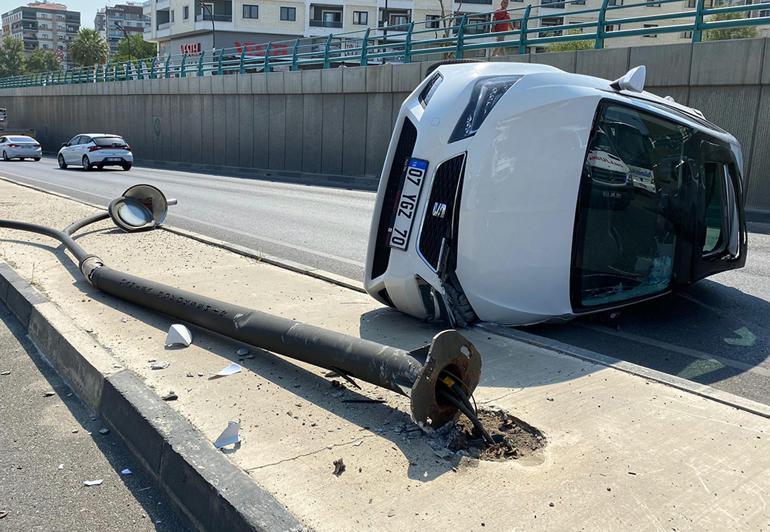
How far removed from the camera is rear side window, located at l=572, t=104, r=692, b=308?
5.41m

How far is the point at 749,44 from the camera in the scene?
1514 centimetres

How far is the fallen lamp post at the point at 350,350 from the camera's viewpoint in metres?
3.60

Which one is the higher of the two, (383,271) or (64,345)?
(383,271)

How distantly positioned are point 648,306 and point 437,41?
62.1 feet

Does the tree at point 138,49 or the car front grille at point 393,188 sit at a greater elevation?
the tree at point 138,49

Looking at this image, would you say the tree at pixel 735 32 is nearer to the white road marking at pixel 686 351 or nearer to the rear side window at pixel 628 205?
the rear side window at pixel 628 205

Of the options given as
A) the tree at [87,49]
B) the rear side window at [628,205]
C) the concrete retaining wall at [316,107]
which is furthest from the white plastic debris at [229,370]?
the tree at [87,49]

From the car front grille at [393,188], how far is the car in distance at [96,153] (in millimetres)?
27185

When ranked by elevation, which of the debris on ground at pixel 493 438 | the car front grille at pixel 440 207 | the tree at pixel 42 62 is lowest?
the debris on ground at pixel 493 438

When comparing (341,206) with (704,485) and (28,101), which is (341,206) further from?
(28,101)

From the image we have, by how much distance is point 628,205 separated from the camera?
18.9 feet

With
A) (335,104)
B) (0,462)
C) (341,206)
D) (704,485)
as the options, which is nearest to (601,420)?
(704,485)

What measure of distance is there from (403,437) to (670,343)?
3134mm

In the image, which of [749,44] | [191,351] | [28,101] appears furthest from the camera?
[28,101]
